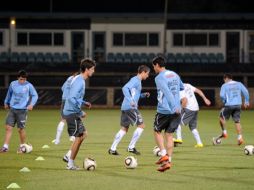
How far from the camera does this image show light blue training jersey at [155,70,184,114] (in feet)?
41.6

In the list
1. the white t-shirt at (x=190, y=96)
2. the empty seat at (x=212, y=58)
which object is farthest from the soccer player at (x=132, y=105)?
the empty seat at (x=212, y=58)

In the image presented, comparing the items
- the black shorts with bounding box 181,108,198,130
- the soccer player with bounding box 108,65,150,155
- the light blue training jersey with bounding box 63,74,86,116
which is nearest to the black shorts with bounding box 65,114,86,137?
the light blue training jersey with bounding box 63,74,86,116

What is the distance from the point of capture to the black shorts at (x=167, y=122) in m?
13.0

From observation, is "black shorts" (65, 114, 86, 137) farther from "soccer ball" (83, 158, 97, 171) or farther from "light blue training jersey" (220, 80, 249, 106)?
"light blue training jersey" (220, 80, 249, 106)

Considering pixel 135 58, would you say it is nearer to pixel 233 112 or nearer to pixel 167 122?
pixel 233 112

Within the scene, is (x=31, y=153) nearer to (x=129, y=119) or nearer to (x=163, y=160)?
(x=129, y=119)

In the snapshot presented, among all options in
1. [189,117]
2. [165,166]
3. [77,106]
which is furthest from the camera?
[189,117]

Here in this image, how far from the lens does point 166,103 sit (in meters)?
12.9

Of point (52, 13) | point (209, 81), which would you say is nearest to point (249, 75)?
point (209, 81)

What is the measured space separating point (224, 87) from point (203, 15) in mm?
37758

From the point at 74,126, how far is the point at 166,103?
174cm

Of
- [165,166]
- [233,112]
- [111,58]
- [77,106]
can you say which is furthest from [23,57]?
[165,166]

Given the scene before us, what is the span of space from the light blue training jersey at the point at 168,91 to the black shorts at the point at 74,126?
1509 millimetres

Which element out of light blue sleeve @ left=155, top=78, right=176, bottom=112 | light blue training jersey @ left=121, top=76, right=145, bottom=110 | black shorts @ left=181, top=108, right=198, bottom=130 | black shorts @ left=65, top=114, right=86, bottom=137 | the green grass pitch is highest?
light blue sleeve @ left=155, top=78, right=176, bottom=112
